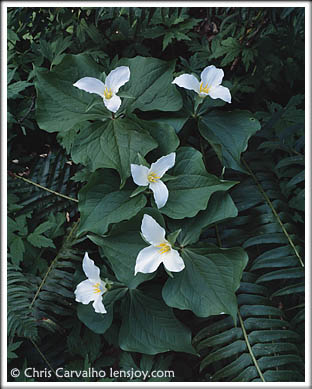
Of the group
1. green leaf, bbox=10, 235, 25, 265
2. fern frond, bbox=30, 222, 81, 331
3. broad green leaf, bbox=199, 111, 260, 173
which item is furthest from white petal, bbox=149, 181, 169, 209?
green leaf, bbox=10, 235, 25, 265

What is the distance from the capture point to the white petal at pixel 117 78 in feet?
3.82

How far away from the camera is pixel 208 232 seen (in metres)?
1.35

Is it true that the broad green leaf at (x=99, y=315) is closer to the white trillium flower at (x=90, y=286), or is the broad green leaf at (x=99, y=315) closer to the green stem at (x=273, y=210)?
the white trillium flower at (x=90, y=286)

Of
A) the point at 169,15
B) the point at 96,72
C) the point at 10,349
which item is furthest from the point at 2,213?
the point at 169,15

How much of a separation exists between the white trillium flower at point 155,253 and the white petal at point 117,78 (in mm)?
384

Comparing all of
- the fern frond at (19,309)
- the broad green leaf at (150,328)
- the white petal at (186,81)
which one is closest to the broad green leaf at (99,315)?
the broad green leaf at (150,328)

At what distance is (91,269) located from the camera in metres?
1.20

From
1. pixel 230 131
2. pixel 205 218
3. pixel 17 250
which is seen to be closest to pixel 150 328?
pixel 205 218

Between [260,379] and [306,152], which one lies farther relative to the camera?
[306,152]

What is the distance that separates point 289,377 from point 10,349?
2.75 feet

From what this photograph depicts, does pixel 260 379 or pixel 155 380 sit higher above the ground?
pixel 260 379

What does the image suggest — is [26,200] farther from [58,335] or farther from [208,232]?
[208,232]

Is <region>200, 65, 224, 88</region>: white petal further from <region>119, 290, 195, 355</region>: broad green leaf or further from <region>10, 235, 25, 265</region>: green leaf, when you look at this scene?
<region>10, 235, 25, 265</region>: green leaf

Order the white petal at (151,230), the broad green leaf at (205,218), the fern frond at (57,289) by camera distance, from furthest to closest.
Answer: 1. the fern frond at (57,289)
2. the broad green leaf at (205,218)
3. the white petal at (151,230)
